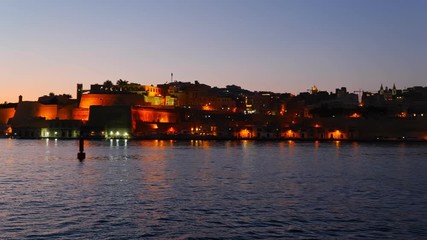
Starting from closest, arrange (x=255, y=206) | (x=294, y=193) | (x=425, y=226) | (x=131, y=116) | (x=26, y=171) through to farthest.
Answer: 1. (x=425, y=226)
2. (x=255, y=206)
3. (x=294, y=193)
4. (x=26, y=171)
5. (x=131, y=116)

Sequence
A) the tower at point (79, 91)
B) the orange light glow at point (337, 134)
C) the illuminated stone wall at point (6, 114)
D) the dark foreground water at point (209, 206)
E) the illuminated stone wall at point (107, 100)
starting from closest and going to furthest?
the dark foreground water at point (209, 206) < the orange light glow at point (337, 134) < the illuminated stone wall at point (107, 100) < the illuminated stone wall at point (6, 114) < the tower at point (79, 91)

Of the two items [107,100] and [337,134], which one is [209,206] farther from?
[107,100]

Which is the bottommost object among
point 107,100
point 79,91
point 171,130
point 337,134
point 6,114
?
point 337,134

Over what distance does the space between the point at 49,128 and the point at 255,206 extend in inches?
3292

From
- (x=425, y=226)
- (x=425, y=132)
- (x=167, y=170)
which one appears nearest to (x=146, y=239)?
(x=425, y=226)

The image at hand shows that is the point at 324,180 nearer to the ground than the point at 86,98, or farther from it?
nearer to the ground

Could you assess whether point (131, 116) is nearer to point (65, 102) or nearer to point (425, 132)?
point (65, 102)

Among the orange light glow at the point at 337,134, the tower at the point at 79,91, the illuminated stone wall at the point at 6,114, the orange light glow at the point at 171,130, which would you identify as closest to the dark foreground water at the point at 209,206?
the orange light glow at the point at 171,130

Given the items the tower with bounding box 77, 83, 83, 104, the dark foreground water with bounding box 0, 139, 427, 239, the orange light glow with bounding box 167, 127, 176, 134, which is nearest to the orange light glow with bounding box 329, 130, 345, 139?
the orange light glow with bounding box 167, 127, 176, 134

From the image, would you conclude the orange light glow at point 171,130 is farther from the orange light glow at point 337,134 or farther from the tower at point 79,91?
the orange light glow at point 337,134

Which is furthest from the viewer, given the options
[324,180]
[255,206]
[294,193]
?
[324,180]

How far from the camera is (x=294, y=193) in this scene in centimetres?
1866

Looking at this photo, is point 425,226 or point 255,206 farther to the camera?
point 255,206

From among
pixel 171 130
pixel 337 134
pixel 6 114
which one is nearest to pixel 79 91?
pixel 6 114
